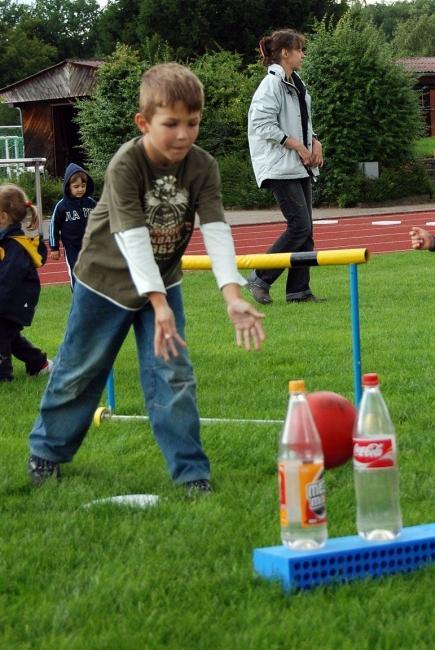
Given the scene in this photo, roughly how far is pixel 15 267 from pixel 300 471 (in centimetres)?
481

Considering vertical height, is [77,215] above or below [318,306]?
above

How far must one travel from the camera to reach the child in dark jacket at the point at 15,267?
26.7 feet

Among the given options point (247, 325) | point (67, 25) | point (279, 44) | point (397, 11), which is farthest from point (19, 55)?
point (247, 325)

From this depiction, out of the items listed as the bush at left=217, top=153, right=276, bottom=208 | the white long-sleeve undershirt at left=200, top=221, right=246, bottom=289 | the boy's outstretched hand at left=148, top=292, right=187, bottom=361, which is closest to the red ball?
the white long-sleeve undershirt at left=200, top=221, right=246, bottom=289

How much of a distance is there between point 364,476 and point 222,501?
105cm

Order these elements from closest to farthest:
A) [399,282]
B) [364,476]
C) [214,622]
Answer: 1. [214,622]
2. [364,476]
3. [399,282]

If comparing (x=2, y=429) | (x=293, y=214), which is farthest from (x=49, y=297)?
(x=2, y=429)

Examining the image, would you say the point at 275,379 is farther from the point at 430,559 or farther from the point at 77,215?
the point at 77,215

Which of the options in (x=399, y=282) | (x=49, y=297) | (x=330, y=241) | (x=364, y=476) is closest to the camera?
(x=364, y=476)

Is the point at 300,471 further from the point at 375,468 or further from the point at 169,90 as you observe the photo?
the point at 169,90

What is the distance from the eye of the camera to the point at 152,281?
4.55m

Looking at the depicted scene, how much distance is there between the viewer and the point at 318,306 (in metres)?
11.5

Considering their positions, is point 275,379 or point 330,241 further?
point 330,241

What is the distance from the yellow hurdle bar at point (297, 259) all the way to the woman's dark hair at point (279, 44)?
5.64m
